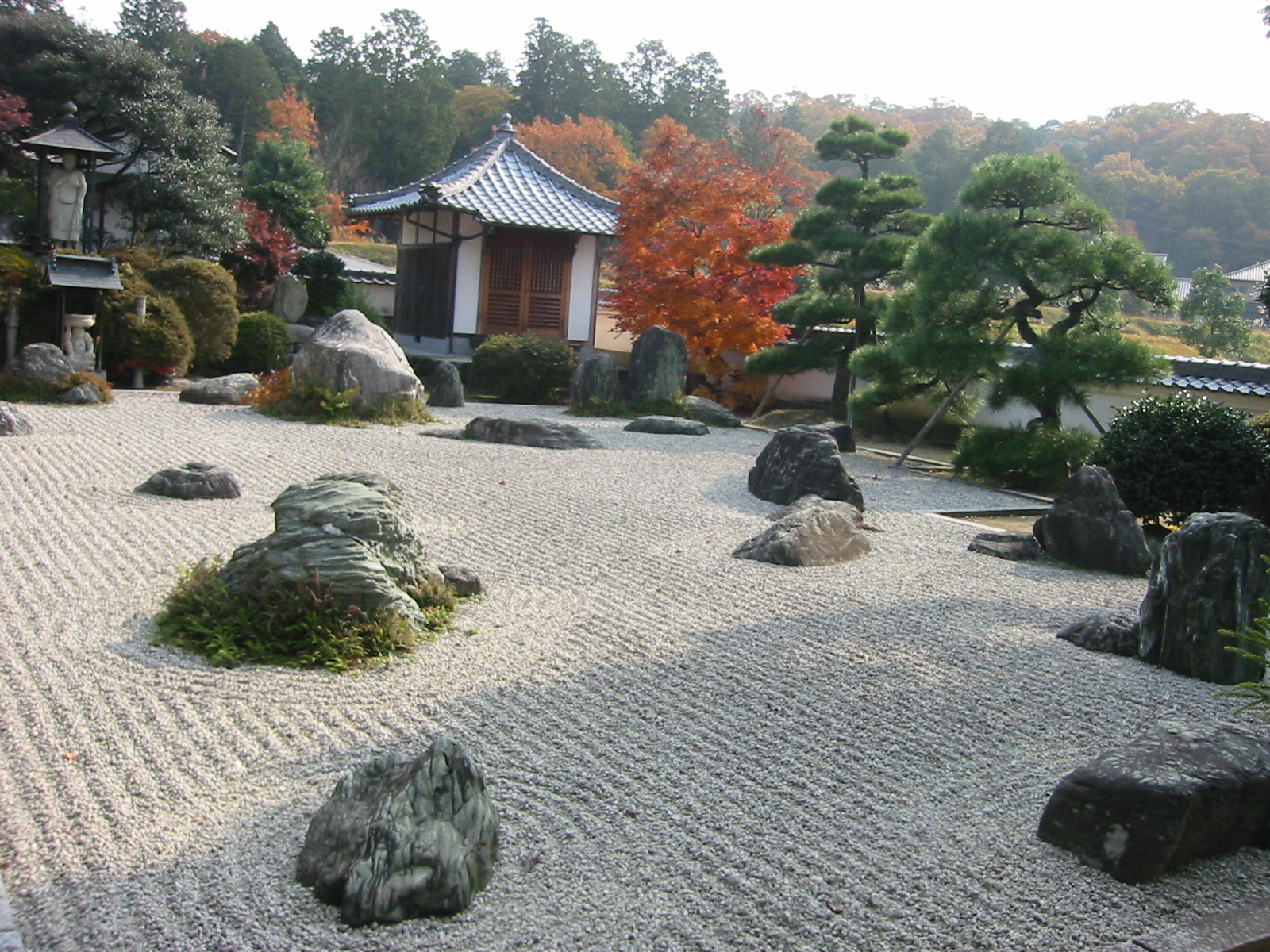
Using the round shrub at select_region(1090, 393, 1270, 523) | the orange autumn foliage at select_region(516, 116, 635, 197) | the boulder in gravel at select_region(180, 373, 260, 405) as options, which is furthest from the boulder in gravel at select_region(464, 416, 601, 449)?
the orange autumn foliage at select_region(516, 116, 635, 197)

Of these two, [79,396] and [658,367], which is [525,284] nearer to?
[658,367]

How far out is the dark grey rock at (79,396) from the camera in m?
12.1

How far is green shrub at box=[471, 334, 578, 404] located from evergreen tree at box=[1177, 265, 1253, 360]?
1586cm

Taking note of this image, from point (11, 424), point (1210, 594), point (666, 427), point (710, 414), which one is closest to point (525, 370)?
point (710, 414)

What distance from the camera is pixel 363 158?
35281 mm

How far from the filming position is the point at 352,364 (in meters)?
12.7

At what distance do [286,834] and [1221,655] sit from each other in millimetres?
4081

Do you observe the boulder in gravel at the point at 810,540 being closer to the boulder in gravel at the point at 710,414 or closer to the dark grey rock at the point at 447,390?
the boulder in gravel at the point at 710,414

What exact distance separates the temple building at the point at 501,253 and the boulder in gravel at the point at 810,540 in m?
12.9

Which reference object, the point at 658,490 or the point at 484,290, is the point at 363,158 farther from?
the point at 658,490

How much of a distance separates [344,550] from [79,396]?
8805mm

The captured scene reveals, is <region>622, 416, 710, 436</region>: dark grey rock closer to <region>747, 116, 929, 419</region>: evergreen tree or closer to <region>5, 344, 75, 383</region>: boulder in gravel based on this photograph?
<region>747, 116, 929, 419</region>: evergreen tree

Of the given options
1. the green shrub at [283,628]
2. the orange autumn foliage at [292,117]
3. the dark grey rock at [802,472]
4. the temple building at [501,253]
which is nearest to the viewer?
the green shrub at [283,628]

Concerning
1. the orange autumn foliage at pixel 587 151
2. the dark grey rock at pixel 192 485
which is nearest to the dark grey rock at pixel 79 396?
the dark grey rock at pixel 192 485
